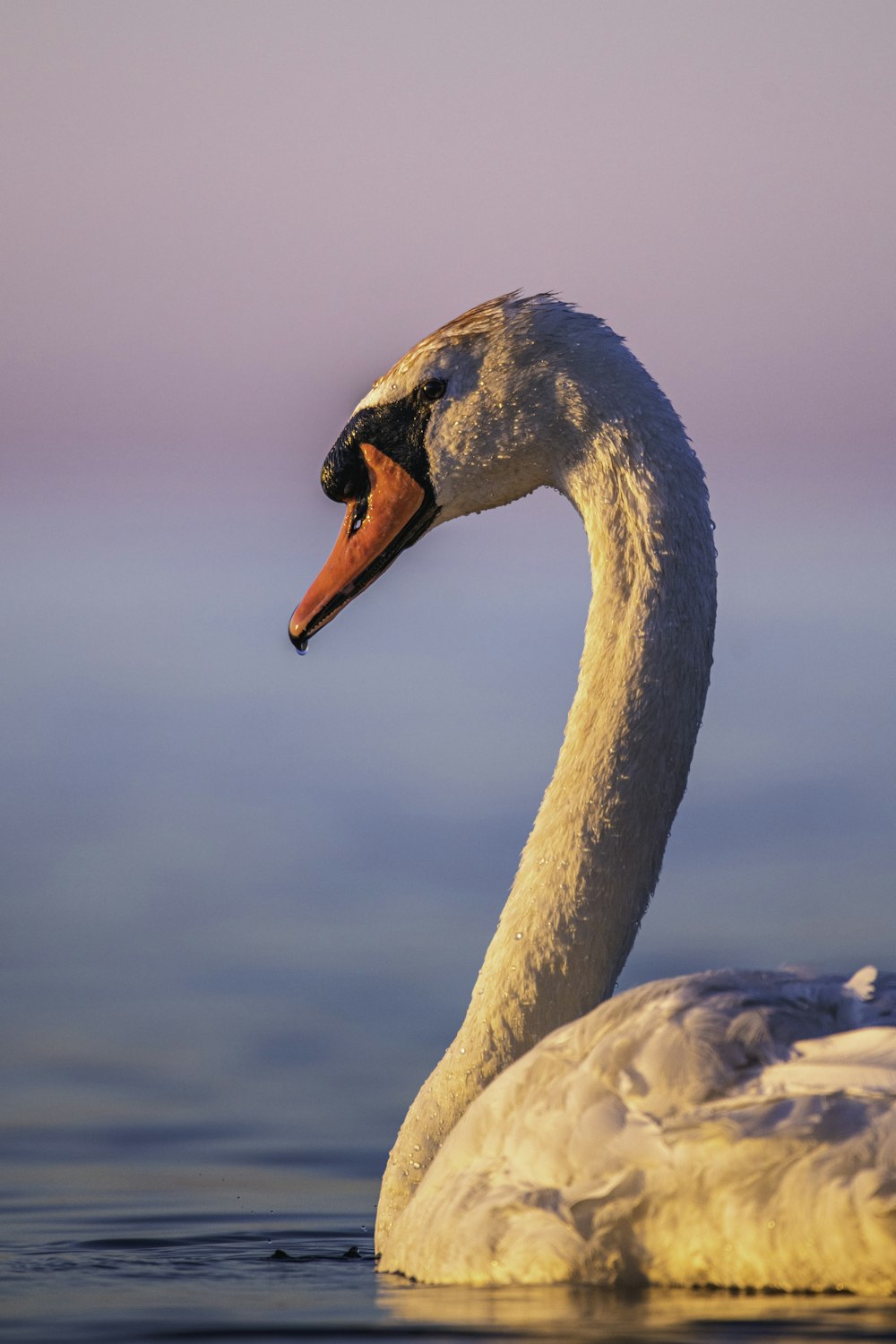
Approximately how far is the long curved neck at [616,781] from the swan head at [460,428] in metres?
0.26

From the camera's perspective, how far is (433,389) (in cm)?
884

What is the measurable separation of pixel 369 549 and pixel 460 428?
0.62 meters

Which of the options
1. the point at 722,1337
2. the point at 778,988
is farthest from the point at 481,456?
the point at 722,1337

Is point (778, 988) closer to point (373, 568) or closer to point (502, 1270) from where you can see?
point (502, 1270)

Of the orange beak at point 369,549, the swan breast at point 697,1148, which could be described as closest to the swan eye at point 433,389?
the orange beak at point 369,549

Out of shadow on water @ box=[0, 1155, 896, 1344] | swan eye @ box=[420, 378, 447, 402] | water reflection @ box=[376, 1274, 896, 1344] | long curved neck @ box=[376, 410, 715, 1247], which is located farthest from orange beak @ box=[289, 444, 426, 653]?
water reflection @ box=[376, 1274, 896, 1344]

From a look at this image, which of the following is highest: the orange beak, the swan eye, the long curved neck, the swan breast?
the swan eye

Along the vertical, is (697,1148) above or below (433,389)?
below

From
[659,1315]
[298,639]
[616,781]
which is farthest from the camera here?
[298,639]

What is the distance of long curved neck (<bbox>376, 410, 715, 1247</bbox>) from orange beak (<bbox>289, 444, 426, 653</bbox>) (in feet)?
2.73

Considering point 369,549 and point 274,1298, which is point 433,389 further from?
point 274,1298

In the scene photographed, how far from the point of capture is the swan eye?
8.82 metres

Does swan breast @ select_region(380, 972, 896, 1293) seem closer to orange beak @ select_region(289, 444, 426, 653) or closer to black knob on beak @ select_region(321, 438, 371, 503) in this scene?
orange beak @ select_region(289, 444, 426, 653)

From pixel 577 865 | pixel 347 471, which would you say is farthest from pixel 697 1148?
pixel 347 471
